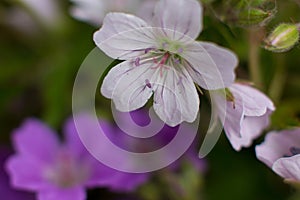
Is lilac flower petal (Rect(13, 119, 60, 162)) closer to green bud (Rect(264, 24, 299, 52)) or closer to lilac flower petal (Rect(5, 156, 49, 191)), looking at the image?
lilac flower petal (Rect(5, 156, 49, 191))

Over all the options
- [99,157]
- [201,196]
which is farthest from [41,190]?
[201,196]

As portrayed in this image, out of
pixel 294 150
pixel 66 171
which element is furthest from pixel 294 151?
pixel 66 171

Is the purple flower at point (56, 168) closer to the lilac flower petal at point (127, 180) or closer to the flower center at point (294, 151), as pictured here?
the lilac flower petal at point (127, 180)

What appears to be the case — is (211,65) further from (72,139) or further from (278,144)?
(72,139)

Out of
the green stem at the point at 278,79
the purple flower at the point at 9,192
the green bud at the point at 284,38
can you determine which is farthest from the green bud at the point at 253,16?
the purple flower at the point at 9,192

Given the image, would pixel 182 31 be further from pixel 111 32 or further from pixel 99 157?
pixel 99 157

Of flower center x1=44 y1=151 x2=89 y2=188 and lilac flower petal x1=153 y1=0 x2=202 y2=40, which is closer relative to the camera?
lilac flower petal x1=153 y1=0 x2=202 y2=40

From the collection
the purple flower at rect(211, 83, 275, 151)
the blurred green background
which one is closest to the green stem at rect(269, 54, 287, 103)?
the blurred green background
